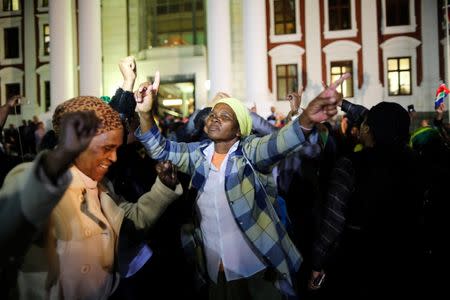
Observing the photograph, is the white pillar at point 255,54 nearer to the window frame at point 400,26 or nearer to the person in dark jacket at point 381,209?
the window frame at point 400,26

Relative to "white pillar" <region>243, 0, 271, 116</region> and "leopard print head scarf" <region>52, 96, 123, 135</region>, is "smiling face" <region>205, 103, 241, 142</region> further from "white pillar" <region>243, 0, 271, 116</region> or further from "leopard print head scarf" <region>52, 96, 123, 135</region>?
"white pillar" <region>243, 0, 271, 116</region>

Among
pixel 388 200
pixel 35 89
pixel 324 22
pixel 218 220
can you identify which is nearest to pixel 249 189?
pixel 218 220

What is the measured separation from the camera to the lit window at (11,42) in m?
29.9

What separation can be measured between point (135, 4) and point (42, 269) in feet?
85.1

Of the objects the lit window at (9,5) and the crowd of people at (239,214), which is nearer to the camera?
the crowd of people at (239,214)

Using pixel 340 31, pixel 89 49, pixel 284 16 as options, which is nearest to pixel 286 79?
pixel 284 16

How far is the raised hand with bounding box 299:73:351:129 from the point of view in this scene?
6.66ft

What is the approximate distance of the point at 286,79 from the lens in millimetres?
24609

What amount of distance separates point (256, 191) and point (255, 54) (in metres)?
15.3

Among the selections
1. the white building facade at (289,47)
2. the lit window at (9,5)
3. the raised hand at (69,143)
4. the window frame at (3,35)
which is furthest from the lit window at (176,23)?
the raised hand at (69,143)

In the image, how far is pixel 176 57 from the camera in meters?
24.3

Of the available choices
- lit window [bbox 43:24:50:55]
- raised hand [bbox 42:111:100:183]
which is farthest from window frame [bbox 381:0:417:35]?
raised hand [bbox 42:111:100:183]

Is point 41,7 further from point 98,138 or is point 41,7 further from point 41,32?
point 98,138

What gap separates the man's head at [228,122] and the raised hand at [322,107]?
785mm
